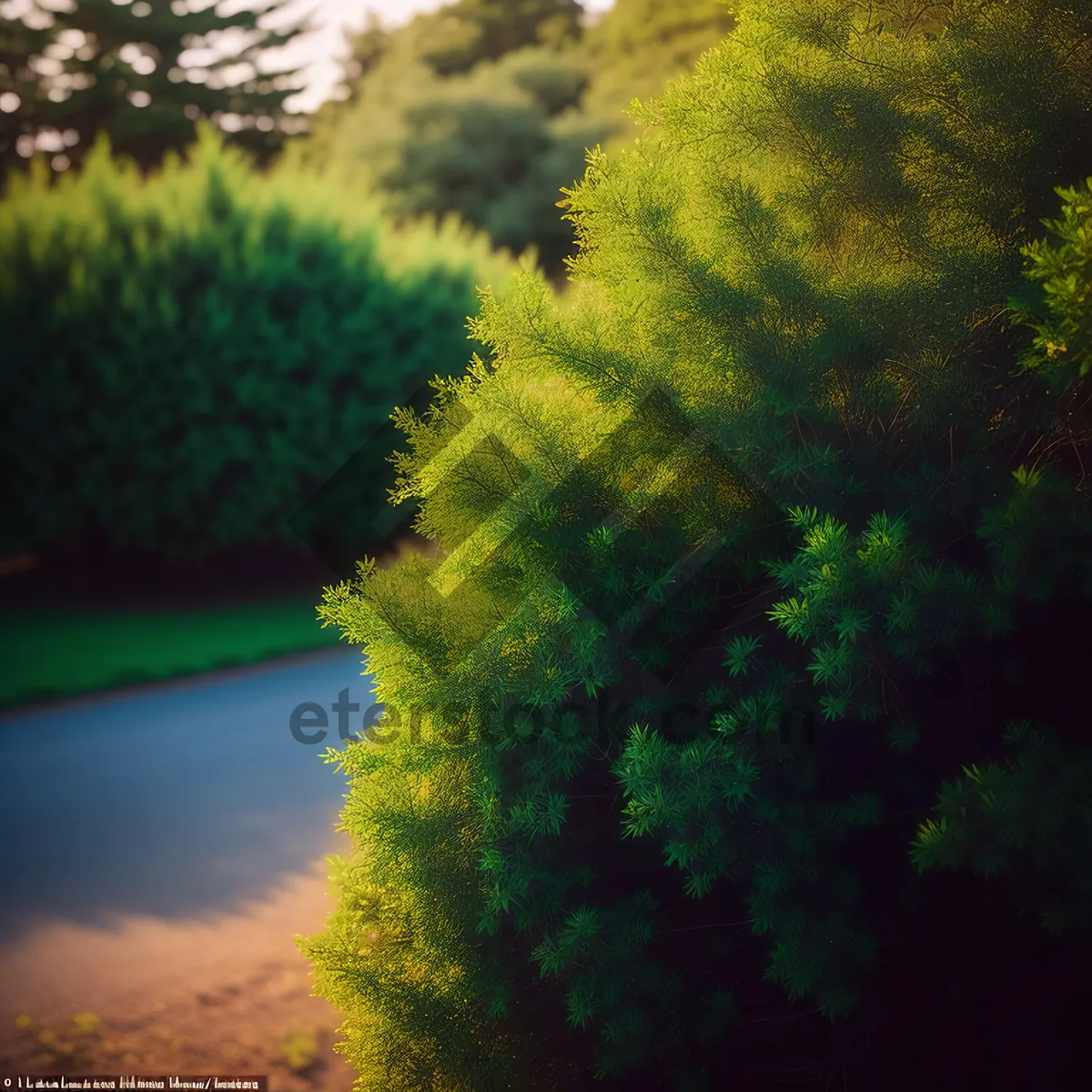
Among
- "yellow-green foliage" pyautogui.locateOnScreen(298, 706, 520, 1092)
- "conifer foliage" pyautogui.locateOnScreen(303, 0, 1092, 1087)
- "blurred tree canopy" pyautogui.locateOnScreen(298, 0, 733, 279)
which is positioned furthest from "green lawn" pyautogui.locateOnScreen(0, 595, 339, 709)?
"blurred tree canopy" pyautogui.locateOnScreen(298, 0, 733, 279)

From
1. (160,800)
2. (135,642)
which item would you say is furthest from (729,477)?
(135,642)

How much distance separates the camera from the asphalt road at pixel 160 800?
16.2ft

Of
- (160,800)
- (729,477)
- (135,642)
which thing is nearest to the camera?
(729,477)

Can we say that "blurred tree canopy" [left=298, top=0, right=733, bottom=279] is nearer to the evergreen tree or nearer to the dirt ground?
the evergreen tree

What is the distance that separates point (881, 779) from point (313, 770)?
5173 mm

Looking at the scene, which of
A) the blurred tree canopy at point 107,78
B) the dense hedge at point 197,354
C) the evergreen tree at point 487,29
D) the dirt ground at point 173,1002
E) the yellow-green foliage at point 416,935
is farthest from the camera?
the evergreen tree at point 487,29

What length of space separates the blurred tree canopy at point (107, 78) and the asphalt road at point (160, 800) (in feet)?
78.3

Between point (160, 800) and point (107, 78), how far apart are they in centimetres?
2723

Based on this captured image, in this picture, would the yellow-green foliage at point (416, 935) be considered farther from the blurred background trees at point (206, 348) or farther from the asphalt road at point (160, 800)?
the blurred background trees at point (206, 348)

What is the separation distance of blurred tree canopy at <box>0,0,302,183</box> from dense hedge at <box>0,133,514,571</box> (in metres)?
17.3

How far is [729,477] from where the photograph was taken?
9.02ft

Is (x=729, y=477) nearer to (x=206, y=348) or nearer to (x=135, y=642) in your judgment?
(x=135, y=642)

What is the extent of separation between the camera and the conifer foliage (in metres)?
2.52

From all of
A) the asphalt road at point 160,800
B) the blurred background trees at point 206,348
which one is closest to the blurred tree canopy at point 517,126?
the blurred background trees at point 206,348
